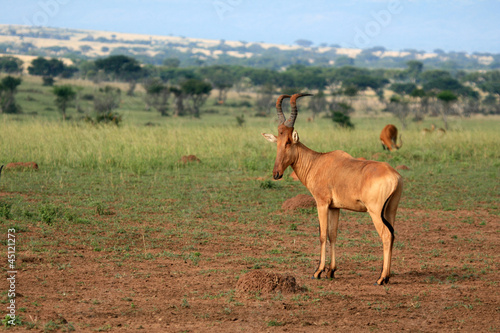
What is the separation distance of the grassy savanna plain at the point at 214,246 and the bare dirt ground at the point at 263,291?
0.06 feet

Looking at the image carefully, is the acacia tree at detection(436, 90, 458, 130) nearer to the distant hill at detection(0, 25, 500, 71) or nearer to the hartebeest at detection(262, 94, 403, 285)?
the hartebeest at detection(262, 94, 403, 285)

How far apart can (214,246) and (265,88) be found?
39.2 meters

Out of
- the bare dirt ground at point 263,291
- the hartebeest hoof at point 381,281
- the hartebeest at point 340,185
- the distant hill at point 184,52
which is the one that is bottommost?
the bare dirt ground at point 263,291

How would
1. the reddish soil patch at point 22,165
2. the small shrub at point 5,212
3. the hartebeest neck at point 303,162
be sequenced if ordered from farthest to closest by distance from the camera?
the reddish soil patch at point 22,165, the small shrub at point 5,212, the hartebeest neck at point 303,162

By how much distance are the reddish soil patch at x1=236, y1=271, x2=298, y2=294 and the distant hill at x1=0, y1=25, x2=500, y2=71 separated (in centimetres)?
9574

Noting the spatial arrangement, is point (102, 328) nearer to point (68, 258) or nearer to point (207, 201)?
point (68, 258)

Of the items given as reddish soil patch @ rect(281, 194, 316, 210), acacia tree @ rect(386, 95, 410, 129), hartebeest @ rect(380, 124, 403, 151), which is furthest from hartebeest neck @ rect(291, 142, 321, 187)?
acacia tree @ rect(386, 95, 410, 129)

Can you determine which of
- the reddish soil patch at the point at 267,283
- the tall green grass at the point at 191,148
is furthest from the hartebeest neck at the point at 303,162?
the tall green grass at the point at 191,148

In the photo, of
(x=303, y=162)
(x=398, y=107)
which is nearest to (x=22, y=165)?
(x=303, y=162)

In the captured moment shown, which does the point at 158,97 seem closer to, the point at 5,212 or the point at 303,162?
the point at 5,212

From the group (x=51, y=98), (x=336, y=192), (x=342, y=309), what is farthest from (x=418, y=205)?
(x=51, y=98)

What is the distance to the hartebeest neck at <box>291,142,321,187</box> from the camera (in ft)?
19.9

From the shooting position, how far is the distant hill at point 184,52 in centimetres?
11894

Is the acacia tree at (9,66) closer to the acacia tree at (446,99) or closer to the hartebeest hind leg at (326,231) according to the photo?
the acacia tree at (446,99)
